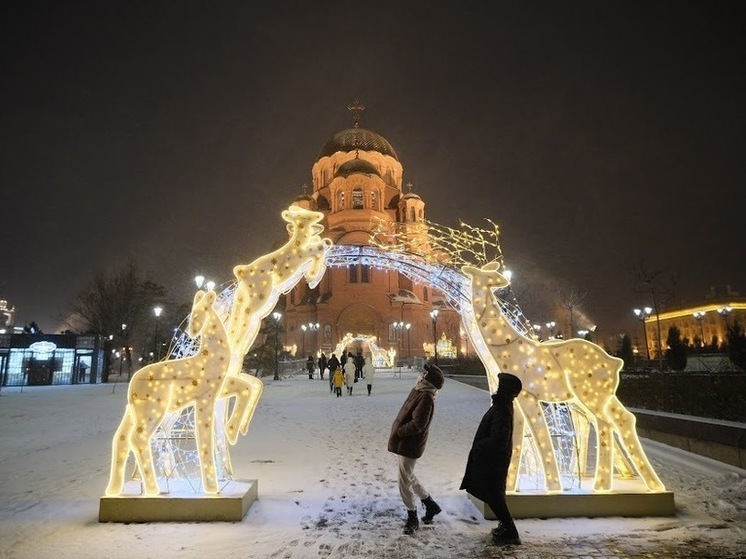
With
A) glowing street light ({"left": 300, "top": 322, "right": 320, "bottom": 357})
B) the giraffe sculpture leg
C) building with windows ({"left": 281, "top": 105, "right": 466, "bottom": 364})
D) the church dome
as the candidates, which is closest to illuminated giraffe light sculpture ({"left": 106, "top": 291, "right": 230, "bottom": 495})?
the giraffe sculpture leg

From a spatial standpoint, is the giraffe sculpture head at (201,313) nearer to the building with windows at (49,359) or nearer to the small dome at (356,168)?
the building with windows at (49,359)

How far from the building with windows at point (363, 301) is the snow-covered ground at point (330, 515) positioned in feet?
107

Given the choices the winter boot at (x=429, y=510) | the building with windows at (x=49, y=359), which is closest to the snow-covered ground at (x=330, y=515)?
the winter boot at (x=429, y=510)

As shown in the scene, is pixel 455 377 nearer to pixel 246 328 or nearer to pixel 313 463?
pixel 313 463

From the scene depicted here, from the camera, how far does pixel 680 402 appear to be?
458 inches

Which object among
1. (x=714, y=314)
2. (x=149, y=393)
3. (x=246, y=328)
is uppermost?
(x=714, y=314)

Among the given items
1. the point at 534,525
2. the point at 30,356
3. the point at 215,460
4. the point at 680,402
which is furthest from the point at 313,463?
the point at 30,356

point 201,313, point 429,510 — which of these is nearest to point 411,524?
point 429,510

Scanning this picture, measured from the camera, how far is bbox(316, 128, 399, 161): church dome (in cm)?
5522

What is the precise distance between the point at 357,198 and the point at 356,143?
30.9ft

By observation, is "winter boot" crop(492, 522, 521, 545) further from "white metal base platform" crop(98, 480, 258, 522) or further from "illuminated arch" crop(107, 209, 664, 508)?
"white metal base platform" crop(98, 480, 258, 522)

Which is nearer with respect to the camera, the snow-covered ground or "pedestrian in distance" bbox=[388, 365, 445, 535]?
the snow-covered ground

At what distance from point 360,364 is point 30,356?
20.5 meters

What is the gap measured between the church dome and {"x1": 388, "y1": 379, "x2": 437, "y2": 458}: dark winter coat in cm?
5216
